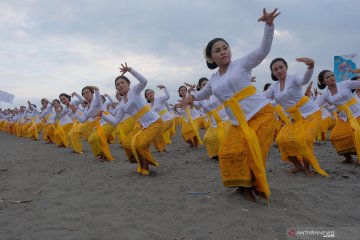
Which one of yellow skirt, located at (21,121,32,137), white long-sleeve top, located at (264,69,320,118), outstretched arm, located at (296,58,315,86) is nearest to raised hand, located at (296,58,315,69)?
outstretched arm, located at (296,58,315,86)

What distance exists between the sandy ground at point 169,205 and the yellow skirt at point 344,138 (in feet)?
1.03

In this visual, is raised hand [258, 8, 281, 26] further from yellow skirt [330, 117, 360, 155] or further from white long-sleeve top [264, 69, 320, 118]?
yellow skirt [330, 117, 360, 155]

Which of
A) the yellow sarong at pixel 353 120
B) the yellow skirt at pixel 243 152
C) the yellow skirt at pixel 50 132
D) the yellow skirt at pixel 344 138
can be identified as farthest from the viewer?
the yellow skirt at pixel 50 132

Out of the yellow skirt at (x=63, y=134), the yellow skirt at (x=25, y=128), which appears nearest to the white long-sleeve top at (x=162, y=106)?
the yellow skirt at (x=63, y=134)

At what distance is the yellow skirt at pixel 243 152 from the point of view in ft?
13.0

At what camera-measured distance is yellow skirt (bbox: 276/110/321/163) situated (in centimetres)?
561

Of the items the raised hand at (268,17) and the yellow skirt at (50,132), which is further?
the yellow skirt at (50,132)

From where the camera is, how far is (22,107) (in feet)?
75.2

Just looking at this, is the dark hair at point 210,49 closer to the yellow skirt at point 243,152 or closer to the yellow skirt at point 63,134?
the yellow skirt at point 243,152

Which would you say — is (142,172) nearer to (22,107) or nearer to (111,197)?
(111,197)

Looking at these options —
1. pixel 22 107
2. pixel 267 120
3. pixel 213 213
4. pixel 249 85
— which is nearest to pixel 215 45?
pixel 249 85

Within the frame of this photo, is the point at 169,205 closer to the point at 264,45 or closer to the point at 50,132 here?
the point at 264,45

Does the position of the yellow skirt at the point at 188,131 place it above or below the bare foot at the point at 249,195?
above

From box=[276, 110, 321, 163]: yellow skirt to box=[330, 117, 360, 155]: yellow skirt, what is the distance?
1026 millimetres
